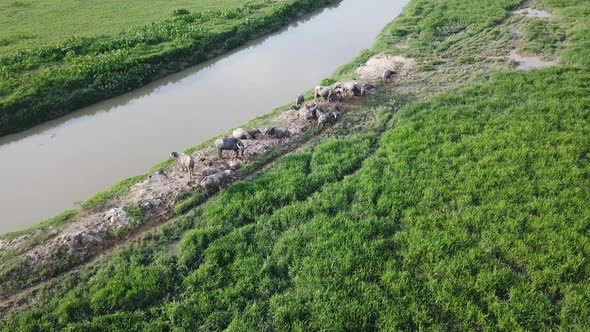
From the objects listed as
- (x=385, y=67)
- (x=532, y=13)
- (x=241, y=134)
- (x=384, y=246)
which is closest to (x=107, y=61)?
(x=241, y=134)

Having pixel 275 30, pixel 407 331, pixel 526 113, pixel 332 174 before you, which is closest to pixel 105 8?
pixel 275 30

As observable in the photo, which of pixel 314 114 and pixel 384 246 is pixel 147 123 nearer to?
pixel 314 114

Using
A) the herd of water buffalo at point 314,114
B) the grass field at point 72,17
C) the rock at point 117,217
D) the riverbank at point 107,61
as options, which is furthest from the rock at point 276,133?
the grass field at point 72,17

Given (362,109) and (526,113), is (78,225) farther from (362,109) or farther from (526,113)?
(526,113)

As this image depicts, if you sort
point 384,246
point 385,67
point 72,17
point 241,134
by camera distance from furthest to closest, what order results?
point 72,17 → point 385,67 → point 241,134 → point 384,246

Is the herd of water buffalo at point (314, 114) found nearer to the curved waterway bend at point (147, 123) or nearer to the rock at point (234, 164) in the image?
the rock at point (234, 164)

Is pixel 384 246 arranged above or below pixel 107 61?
below

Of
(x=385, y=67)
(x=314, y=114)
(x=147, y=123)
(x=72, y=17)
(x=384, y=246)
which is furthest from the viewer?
(x=72, y=17)
